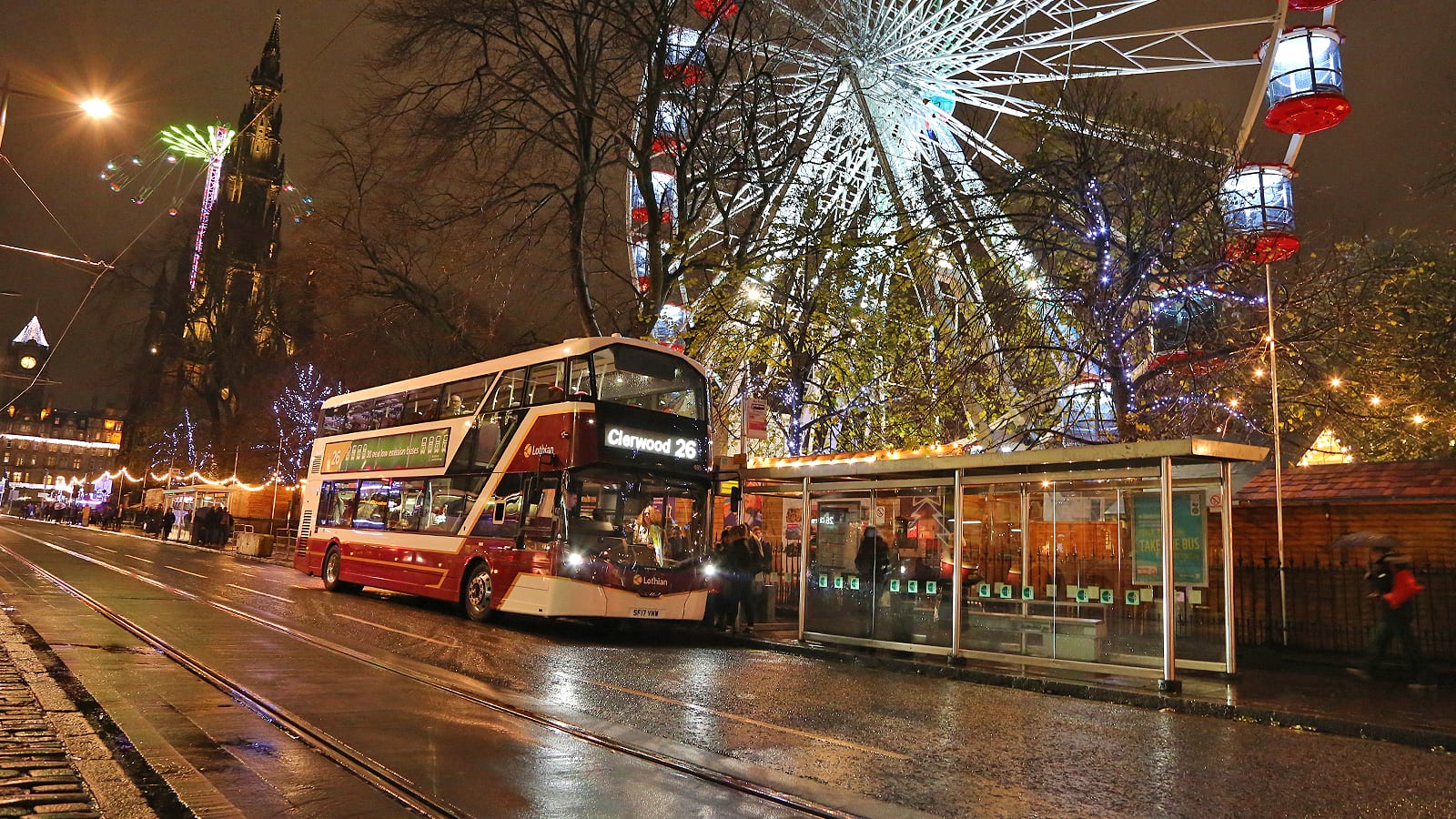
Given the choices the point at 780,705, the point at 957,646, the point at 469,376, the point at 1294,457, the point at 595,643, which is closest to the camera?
the point at 780,705

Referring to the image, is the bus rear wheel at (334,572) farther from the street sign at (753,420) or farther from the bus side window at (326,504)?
the street sign at (753,420)

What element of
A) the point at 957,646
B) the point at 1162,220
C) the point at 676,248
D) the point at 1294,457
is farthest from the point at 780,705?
the point at 1294,457

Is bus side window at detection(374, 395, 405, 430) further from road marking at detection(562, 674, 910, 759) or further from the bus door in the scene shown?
road marking at detection(562, 674, 910, 759)

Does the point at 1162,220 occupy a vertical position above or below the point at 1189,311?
above

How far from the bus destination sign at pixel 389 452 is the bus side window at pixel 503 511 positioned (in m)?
2.00

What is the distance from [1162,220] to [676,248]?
9831 millimetres

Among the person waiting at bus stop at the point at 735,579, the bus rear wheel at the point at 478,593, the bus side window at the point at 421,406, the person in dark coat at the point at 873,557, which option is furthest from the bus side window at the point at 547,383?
the person in dark coat at the point at 873,557

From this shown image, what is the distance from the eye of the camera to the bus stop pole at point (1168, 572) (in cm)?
1191

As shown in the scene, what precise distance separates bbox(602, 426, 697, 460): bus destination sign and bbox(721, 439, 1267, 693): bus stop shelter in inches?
29.4

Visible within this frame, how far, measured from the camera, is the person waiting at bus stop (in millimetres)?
17516

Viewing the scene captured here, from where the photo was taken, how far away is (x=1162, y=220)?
2028 cm

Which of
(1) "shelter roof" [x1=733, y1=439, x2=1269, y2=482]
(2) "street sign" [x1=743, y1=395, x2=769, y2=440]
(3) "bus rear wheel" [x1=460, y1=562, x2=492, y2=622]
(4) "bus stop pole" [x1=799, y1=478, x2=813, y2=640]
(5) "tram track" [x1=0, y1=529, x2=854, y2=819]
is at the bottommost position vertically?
(5) "tram track" [x1=0, y1=529, x2=854, y2=819]

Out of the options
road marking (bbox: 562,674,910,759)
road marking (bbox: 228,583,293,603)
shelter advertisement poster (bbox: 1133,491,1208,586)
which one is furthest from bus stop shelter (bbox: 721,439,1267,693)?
road marking (bbox: 228,583,293,603)

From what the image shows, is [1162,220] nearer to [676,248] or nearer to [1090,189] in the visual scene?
[1090,189]
